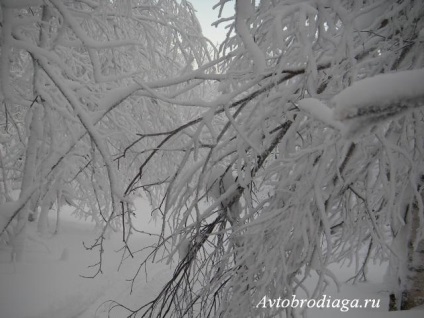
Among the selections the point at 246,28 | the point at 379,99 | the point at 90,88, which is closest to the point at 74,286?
the point at 90,88

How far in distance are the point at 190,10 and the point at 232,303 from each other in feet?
16.8

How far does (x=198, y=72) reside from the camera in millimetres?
1502

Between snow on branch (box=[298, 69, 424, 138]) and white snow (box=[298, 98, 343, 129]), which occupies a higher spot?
white snow (box=[298, 98, 343, 129])

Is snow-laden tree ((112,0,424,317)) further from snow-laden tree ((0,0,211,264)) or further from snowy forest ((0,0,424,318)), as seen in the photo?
snow-laden tree ((0,0,211,264))

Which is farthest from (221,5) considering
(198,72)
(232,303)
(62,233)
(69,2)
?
(62,233)

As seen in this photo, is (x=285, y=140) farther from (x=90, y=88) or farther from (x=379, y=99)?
(x=90, y=88)

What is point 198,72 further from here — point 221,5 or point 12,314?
point 12,314

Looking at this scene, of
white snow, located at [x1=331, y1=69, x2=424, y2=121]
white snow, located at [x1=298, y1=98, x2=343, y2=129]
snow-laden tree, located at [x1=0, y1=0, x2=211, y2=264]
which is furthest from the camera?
snow-laden tree, located at [x1=0, y1=0, x2=211, y2=264]

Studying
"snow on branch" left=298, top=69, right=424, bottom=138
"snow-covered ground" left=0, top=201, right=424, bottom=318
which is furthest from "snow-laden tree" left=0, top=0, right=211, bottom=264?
"snow on branch" left=298, top=69, right=424, bottom=138

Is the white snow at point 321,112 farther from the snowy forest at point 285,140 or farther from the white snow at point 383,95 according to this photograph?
the white snow at point 383,95

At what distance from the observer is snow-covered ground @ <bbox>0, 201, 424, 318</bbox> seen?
3.73 meters

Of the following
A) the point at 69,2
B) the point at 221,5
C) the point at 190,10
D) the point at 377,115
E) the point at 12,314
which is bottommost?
the point at 377,115

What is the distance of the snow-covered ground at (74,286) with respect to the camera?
147 inches

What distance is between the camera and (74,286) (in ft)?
14.8
